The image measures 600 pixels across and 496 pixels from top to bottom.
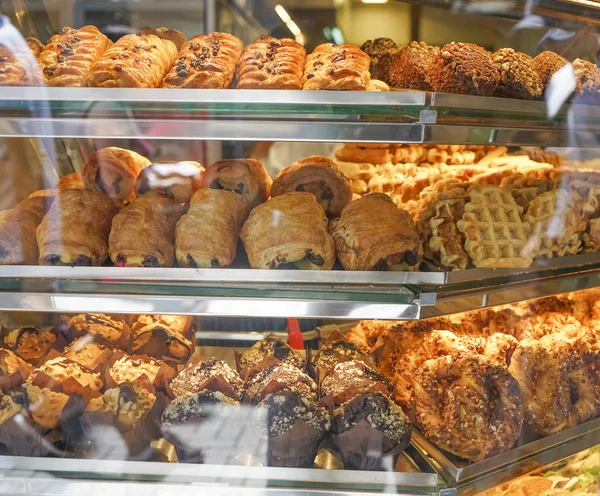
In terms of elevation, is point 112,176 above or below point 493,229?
above

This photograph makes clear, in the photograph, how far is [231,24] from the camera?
276cm

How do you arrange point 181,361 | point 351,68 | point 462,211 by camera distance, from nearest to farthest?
point 351,68 < point 462,211 < point 181,361

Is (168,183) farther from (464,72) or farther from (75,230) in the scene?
(464,72)

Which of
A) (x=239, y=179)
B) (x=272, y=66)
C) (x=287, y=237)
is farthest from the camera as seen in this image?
(x=239, y=179)

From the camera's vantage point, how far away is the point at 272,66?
186 cm

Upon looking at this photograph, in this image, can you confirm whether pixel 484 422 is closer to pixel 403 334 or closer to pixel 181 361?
pixel 403 334

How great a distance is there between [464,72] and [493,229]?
1.71ft

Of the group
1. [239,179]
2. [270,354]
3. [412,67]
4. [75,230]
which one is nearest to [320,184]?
[239,179]

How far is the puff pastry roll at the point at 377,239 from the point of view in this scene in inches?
69.3

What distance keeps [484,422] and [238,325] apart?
1.21 metres

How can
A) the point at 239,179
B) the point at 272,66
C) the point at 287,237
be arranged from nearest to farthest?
the point at 287,237
the point at 272,66
the point at 239,179

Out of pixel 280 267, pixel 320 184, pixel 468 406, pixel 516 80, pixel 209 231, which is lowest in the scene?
pixel 468 406

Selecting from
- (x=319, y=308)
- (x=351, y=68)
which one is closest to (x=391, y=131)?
(x=351, y=68)

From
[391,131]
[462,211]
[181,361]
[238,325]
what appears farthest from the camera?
[238,325]
